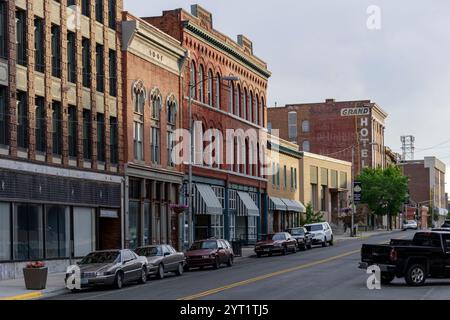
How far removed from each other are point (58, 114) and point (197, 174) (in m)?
18.5

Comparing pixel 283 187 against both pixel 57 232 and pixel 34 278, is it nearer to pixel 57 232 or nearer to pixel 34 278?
pixel 57 232

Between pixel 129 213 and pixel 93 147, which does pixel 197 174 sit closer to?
pixel 129 213

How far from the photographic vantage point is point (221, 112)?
63438mm

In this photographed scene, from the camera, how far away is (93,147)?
145 ft

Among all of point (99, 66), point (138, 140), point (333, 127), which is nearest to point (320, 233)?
point (138, 140)

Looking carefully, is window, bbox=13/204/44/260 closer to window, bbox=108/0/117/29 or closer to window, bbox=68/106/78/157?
window, bbox=68/106/78/157

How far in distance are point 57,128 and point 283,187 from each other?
43.4 meters

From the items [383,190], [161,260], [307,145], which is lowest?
[161,260]

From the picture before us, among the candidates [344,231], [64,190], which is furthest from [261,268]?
[344,231]

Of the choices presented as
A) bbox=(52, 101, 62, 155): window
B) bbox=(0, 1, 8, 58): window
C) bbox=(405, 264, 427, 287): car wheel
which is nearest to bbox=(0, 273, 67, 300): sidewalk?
bbox=(52, 101, 62, 155): window

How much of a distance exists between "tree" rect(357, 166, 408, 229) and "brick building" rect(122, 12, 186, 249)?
62.0 meters

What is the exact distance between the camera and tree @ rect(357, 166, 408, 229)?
113 meters

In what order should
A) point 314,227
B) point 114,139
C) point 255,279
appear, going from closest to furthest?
point 255,279
point 114,139
point 314,227

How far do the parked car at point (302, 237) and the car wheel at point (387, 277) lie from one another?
2951 cm
